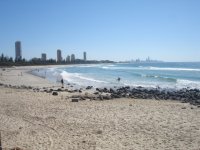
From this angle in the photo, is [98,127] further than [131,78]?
No

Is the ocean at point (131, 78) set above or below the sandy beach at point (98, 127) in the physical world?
below

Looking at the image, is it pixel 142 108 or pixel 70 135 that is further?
pixel 142 108

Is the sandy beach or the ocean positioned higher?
the sandy beach

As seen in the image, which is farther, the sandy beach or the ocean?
the ocean

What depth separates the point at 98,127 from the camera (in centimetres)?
1264

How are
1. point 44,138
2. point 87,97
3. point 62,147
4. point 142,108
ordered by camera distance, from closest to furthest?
point 62,147 → point 44,138 → point 142,108 → point 87,97

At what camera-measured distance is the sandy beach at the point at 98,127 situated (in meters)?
10.1

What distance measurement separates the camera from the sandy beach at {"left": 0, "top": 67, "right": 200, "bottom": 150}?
10.1m

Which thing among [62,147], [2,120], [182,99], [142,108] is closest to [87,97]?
[142,108]

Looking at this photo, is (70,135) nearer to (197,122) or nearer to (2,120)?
(2,120)

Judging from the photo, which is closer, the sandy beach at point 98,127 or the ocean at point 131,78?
the sandy beach at point 98,127

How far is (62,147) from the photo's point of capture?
9758mm

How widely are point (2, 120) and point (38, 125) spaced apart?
80.0 inches

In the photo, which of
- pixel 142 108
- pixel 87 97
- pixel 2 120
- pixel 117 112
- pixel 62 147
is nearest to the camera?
pixel 62 147
